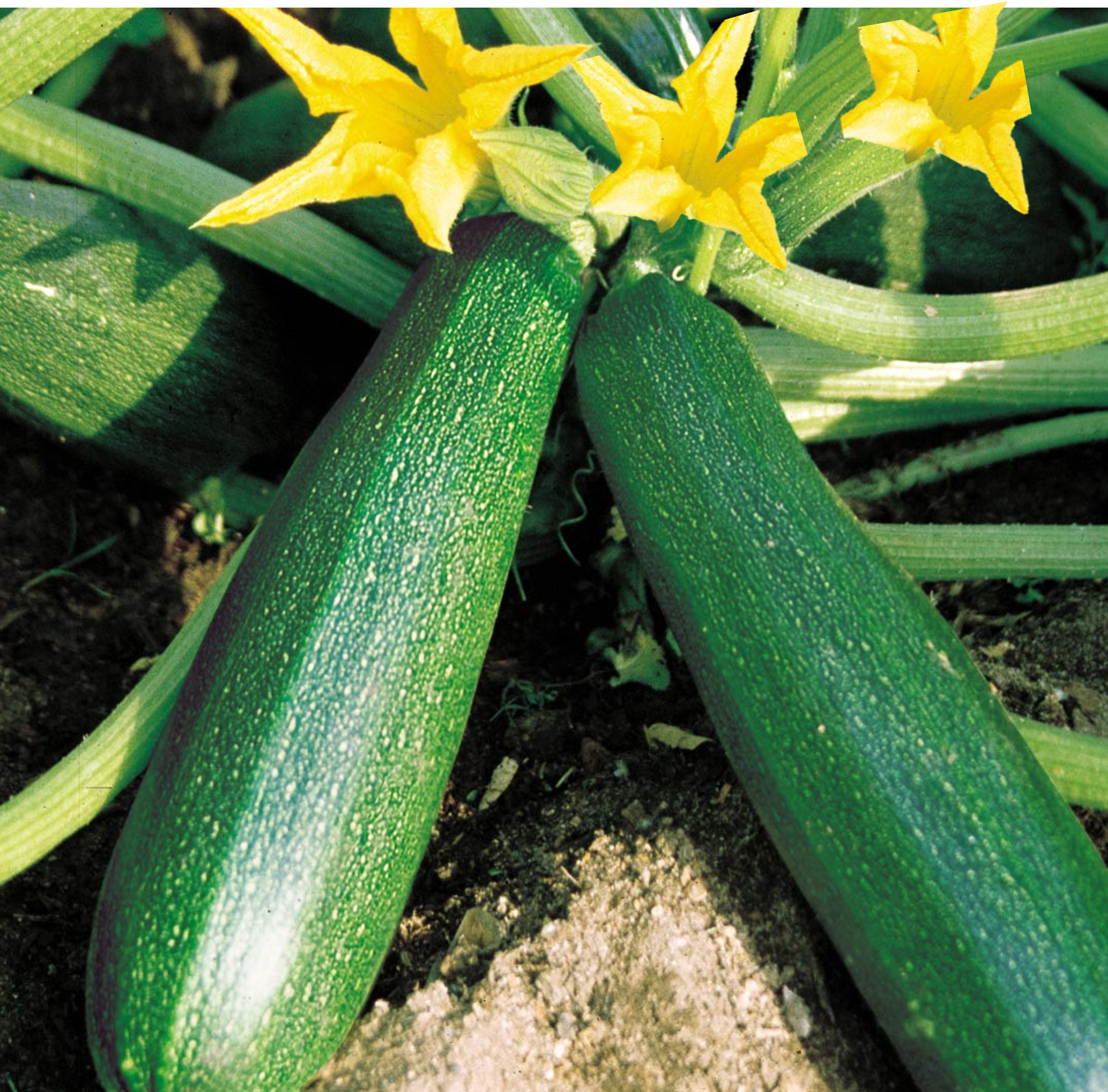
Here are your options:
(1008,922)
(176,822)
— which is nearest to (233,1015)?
(176,822)

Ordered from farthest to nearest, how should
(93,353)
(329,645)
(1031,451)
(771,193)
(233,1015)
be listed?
(1031,451), (93,353), (771,193), (329,645), (233,1015)

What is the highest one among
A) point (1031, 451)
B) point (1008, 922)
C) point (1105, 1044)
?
point (1008, 922)

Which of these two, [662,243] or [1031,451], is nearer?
[662,243]

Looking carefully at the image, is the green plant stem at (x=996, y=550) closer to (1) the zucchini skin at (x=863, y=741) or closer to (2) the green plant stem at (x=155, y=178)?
(1) the zucchini skin at (x=863, y=741)

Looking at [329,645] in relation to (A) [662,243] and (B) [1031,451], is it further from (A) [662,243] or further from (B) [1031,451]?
(B) [1031,451]

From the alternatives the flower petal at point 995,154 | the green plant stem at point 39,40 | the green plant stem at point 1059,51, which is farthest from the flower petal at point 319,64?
the green plant stem at point 1059,51

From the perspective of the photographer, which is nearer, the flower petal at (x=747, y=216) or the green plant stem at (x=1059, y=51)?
the flower petal at (x=747, y=216)
